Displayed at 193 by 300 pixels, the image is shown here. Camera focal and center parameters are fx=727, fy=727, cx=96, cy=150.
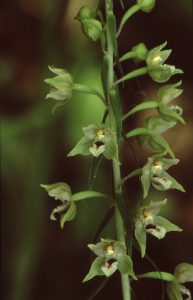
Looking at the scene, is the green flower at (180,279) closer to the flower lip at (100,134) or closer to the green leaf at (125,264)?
the green leaf at (125,264)

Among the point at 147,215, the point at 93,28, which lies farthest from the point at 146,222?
the point at 93,28

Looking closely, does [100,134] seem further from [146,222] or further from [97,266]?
[97,266]

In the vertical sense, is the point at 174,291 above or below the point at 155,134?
below

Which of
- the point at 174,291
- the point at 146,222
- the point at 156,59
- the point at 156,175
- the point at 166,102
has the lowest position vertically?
the point at 174,291

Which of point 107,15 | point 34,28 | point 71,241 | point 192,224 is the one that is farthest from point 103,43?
point 34,28

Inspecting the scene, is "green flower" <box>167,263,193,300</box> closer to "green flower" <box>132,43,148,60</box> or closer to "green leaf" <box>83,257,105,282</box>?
"green leaf" <box>83,257,105,282</box>

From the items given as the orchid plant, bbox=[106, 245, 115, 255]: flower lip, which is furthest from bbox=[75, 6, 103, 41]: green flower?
bbox=[106, 245, 115, 255]: flower lip
